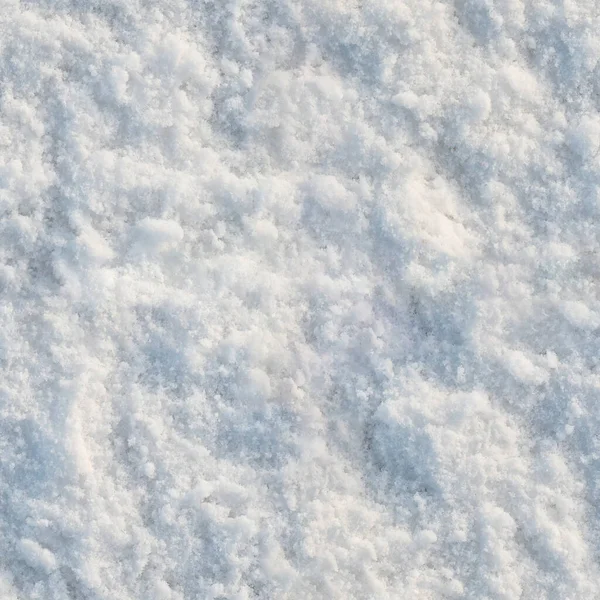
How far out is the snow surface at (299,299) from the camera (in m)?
1.05

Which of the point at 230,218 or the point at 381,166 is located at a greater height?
the point at 381,166

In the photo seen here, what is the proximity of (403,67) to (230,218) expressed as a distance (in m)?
0.30

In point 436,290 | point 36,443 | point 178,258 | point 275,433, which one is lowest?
point 36,443

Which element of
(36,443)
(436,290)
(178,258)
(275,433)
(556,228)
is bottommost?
(36,443)

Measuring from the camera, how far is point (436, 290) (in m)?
1.10

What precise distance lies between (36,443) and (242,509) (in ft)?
0.87

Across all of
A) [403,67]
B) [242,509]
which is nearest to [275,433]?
[242,509]

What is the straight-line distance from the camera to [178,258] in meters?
1.08

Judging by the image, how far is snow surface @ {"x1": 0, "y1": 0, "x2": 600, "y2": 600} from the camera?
1.05 meters

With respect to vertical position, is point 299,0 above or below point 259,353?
above

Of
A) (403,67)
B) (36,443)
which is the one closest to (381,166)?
(403,67)

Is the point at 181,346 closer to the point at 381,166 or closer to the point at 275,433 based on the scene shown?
the point at 275,433

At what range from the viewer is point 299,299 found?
1.10 meters

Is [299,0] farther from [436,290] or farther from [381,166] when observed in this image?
[436,290]
